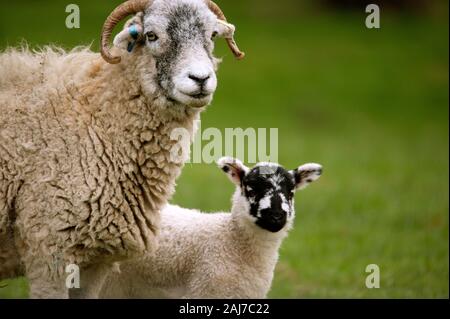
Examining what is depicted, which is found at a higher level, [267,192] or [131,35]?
[131,35]

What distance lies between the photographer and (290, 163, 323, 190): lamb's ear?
7.97m

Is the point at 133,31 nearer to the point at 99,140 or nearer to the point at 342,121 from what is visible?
the point at 99,140

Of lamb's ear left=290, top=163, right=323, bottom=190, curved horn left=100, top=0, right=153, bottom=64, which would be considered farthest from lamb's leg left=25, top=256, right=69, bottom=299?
lamb's ear left=290, top=163, right=323, bottom=190

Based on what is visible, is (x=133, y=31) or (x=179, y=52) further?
(x=133, y=31)

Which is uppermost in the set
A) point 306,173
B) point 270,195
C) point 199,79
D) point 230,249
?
point 199,79

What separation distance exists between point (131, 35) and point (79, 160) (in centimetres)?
126

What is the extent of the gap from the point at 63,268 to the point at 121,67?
77.0 inches

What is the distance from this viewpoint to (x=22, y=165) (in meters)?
6.60

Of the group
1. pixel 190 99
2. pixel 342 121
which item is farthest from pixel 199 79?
pixel 342 121

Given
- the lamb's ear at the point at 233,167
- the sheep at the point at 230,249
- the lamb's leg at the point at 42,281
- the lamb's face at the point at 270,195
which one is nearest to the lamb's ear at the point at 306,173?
the sheep at the point at 230,249

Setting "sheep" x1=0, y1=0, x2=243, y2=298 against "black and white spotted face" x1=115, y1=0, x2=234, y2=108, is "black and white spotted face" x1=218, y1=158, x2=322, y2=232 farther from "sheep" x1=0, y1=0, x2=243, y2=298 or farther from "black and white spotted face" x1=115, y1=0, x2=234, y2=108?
"black and white spotted face" x1=115, y1=0, x2=234, y2=108

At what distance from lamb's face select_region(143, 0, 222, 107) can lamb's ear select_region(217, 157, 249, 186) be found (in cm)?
120

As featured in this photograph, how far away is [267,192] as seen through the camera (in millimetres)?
7543

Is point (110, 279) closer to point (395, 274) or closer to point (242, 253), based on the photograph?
point (242, 253)
